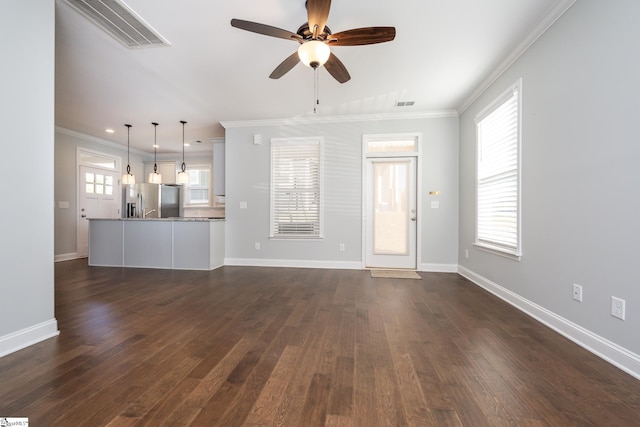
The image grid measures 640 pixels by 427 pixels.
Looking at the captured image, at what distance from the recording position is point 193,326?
7.51ft

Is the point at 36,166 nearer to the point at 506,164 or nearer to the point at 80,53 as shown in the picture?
the point at 80,53

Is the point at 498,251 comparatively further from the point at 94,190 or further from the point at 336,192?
the point at 94,190

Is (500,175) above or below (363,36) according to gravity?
below

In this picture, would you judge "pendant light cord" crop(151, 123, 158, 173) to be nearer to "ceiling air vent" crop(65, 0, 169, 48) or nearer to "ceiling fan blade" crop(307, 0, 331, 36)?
"ceiling air vent" crop(65, 0, 169, 48)

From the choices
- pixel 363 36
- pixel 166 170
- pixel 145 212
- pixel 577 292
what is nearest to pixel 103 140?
pixel 166 170

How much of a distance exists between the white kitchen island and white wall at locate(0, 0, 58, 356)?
2586mm

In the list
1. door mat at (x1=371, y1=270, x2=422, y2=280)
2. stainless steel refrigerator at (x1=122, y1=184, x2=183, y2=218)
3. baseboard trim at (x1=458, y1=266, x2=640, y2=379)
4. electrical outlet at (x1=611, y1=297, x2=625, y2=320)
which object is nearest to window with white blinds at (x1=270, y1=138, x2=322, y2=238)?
door mat at (x1=371, y1=270, x2=422, y2=280)

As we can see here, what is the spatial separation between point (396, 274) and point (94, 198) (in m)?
6.95

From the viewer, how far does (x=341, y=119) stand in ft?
15.6

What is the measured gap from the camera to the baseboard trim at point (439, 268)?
4480mm

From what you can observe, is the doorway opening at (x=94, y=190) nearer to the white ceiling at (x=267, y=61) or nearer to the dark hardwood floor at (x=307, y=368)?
the white ceiling at (x=267, y=61)

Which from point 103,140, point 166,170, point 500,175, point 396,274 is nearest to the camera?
point 500,175

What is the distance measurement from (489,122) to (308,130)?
2829mm

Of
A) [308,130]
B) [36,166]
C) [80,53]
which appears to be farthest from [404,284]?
[80,53]
